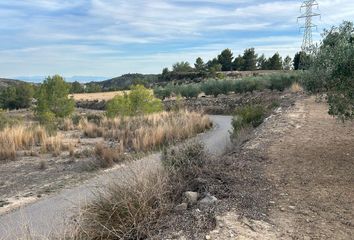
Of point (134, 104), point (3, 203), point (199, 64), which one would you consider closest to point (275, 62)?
point (199, 64)

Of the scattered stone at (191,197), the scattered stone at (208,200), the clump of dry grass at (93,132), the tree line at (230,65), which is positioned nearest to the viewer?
the scattered stone at (208,200)

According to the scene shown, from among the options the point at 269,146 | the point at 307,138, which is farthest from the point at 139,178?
the point at 307,138

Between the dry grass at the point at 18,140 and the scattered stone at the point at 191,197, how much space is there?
13.3 m

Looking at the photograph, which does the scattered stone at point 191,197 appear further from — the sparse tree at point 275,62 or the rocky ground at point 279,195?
the sparse tree at point 275,62

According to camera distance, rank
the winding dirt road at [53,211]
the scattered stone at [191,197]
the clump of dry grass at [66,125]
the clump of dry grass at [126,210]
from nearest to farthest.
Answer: the winding dirt road at [53,211]
the clump of dry grass at [126,210]
the scattered stone at [191,197]
the clump of dry grass at [66,125]

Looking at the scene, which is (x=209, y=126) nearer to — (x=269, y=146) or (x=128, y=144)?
(x=128, y=144)

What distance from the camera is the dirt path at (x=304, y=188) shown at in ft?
18.9

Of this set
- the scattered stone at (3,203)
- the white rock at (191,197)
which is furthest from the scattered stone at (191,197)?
the scattered stone at (3,203)

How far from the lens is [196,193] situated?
723 cm

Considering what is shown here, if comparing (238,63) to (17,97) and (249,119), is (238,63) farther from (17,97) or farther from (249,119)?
(249,119)

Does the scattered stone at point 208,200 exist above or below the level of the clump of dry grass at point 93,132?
above

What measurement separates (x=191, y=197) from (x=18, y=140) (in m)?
16.3

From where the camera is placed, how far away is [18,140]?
842 inches

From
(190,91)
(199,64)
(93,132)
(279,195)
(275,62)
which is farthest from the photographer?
(199,64)
